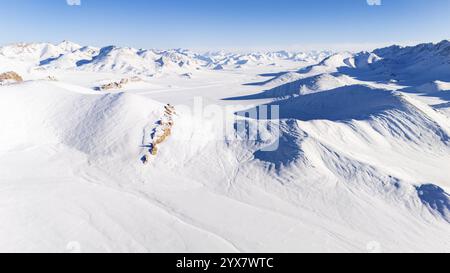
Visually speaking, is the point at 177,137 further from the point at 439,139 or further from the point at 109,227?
the point at 439,139

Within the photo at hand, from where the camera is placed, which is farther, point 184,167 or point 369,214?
point 184,167

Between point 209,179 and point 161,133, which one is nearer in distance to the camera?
point 209,179

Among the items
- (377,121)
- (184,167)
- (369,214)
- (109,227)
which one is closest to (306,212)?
(369,214)

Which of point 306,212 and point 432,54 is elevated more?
point 432,54

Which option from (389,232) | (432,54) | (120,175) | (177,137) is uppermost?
(432,54)

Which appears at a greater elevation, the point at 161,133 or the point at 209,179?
the point at 161,133

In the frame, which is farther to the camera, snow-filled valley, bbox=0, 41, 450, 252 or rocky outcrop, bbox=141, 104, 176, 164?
rocky outcrop, bbox=141, 104, 176, 164

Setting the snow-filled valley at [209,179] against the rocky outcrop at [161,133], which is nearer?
the snow-filled valley at [209,179]
